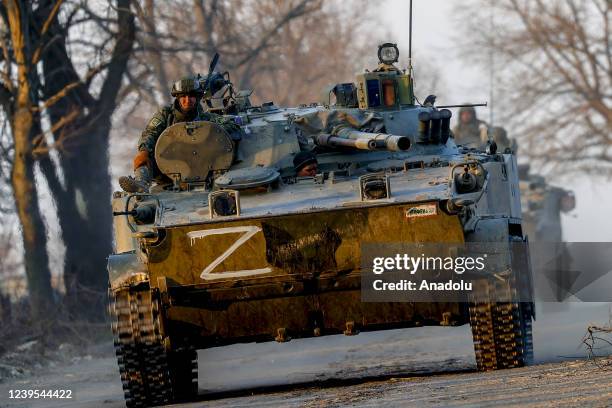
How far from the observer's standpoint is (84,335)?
22781 millimetres

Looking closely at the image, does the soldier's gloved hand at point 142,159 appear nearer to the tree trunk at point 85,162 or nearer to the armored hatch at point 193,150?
the armored hatch at point 193,150

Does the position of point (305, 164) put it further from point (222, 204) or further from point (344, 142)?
point (222, 204)

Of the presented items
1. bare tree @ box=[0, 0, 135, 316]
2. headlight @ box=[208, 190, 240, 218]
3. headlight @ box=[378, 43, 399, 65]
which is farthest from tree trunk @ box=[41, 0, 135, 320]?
headlight @ box=[208, 190, 240, 218]

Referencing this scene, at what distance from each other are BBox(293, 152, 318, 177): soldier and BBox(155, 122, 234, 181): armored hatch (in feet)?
1.88

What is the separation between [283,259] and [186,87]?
100 inches

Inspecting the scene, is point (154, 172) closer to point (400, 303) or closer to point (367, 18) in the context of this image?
point (400, 303)

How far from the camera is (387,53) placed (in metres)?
16.6

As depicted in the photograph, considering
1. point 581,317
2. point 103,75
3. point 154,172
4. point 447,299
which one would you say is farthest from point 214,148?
point 103,75

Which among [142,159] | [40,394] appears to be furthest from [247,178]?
[40,394]

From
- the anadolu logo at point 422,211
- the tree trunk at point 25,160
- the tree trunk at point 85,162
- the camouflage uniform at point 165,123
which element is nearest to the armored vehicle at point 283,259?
the anadolu logo at point 422,211

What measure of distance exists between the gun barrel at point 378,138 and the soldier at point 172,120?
986mm

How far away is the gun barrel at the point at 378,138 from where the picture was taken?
45.0 ft

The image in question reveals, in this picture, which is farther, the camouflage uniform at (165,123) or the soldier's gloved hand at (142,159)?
the camouflage uniform at (165,123)

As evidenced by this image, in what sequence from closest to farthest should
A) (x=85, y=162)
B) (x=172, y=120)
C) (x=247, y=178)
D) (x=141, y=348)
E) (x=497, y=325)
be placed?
(x=497, y=325)
(x=141, y=348)
(x=247, y=178)
(x=172, y=120)
(x=85, y=162)
